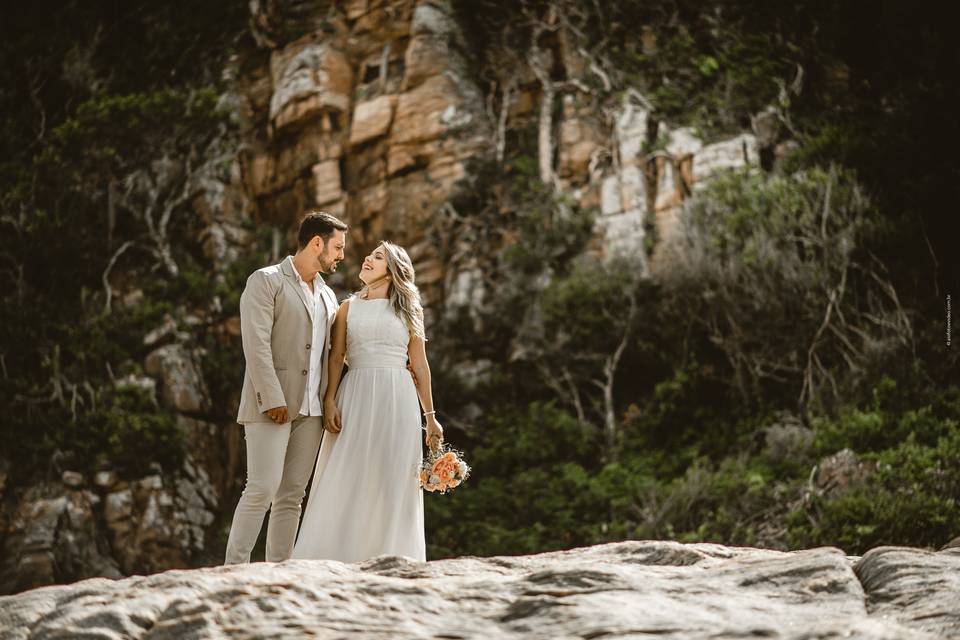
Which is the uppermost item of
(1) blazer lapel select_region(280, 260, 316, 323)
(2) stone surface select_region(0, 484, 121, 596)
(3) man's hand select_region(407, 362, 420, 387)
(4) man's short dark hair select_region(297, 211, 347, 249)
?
(4) man's short dark hair select_region(297, 211, 347, 249)

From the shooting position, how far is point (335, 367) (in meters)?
Answer: 5.56

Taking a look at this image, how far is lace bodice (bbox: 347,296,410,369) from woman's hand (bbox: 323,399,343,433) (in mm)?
261

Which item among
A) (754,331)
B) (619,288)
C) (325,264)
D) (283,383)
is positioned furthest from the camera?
(619,288)

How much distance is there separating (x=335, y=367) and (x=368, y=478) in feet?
2.05

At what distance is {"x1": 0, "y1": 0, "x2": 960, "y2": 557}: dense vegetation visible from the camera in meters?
12.6

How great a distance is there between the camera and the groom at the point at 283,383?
514cm

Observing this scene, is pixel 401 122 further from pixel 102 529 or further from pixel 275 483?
pixel 275 483

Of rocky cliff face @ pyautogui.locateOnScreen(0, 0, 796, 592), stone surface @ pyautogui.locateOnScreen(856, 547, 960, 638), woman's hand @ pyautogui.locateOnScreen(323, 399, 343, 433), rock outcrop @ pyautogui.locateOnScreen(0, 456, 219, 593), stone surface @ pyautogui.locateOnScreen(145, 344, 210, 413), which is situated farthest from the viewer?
rocky cliff face @ pyautogui.locateOnScreen(0, 0, 796, 592)

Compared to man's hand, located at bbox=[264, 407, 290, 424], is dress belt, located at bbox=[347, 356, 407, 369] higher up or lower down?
higher up

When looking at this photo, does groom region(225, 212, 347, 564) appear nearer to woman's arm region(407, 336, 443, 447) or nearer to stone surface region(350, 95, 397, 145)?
woman's arm region(407, 336, 443, 447)

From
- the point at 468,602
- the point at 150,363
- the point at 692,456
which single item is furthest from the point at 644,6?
the point at 468,602

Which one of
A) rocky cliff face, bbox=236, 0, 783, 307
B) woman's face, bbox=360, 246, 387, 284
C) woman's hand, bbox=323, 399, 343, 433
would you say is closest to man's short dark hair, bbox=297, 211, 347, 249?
woman's face, bbox=360, 246, 387, 284

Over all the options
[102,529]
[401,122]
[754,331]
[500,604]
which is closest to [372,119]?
[401,122]

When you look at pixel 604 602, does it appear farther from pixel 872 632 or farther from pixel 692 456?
pixel 692 456
